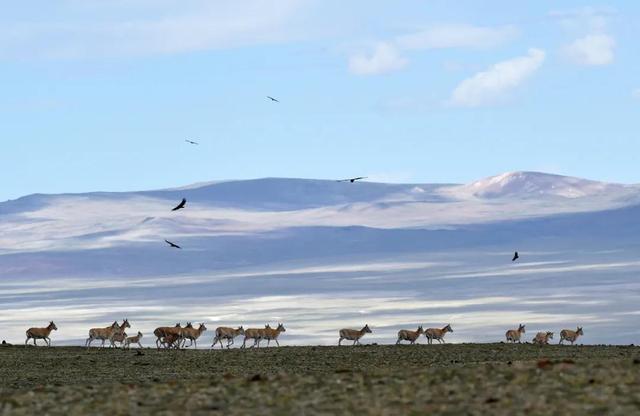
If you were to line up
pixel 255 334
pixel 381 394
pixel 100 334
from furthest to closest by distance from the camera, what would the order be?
pixel 255 334 < pixel 100 334 < pixel 381 394

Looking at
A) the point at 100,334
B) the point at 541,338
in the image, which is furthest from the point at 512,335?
the point at 100,334

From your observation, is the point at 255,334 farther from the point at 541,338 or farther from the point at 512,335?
the point at 541,338

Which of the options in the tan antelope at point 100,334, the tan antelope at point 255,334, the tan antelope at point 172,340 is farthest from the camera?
the tan antelope at point 255,334

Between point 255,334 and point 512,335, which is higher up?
point 512,335

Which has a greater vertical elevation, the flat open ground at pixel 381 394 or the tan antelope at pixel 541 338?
the tan antelope at pixel 541 338

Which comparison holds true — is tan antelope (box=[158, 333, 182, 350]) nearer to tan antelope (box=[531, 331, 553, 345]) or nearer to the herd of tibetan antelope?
the herd of tibetan antelope

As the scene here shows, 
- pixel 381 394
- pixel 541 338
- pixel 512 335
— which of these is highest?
pixel 512 335

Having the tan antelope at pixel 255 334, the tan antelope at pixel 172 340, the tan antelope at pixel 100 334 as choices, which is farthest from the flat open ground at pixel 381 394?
the tan antelope at pixel 255 334

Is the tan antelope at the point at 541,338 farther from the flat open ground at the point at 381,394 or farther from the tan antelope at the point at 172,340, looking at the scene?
the flat open ground at the point at 381,394

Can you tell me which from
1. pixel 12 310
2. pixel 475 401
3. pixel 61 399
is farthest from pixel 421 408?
pixel 12 310

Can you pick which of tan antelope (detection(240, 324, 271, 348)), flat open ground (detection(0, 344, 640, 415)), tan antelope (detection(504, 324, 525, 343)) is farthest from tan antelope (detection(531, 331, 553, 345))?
flat open ground (detection(0, 344, 640, 415))

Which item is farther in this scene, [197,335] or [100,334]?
[100,334]

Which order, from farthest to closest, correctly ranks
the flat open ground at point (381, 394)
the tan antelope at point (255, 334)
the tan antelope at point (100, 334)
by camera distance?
the tan antelope at point (255, 334)
the tan antelope at point (100, 334)
the flat open ground at point (381, 394)

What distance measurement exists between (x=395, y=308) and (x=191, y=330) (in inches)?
2838
